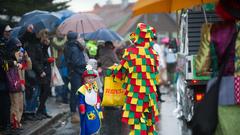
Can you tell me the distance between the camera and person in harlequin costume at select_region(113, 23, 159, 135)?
8.99 meters

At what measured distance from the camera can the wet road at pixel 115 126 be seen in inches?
480

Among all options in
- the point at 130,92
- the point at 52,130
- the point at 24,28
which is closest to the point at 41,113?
the point at 52,130

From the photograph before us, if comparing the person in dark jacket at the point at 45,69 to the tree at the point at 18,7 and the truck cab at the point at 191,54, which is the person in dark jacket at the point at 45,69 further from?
the truck cab at the point at 191,54

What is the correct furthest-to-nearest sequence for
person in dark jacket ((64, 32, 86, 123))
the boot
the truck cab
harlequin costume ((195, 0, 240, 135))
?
the boot
person in dark jacket ((64, 32, 86, 123))
the truck cab
harlequin costume ((195, 0, 240, 135))

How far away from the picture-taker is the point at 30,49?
42.4 feet

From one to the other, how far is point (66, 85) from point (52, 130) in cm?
476

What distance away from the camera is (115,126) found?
13.1 m

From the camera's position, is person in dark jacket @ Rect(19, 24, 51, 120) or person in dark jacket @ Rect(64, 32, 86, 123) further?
person in dark jacket @ Rect(64, 32, 86, 123)

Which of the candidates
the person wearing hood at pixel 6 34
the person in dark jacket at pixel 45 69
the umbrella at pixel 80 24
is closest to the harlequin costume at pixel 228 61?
the person wearing hood at pixel 6 34

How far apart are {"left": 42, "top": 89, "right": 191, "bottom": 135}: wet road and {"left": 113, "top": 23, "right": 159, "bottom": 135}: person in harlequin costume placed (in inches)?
118

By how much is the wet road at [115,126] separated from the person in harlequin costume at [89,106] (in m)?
1.87

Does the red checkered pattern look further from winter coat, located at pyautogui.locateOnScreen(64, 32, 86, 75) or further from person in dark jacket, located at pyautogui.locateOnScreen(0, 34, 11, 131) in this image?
winter coat, located at pyautogui.locateOnScreen(64, 32, 86, 75)

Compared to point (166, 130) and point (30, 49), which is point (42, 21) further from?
point (166, 130)

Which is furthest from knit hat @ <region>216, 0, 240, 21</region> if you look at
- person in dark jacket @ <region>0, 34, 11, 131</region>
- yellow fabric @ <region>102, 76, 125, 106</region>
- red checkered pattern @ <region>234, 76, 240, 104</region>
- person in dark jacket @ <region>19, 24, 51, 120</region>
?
person in dark jacket @ <region>19, 24, 51, 120</region>
